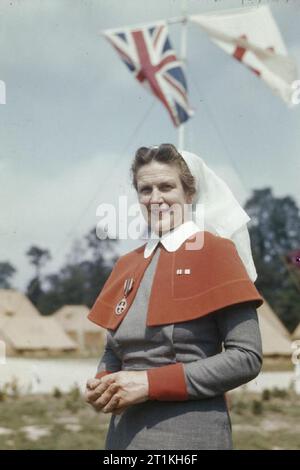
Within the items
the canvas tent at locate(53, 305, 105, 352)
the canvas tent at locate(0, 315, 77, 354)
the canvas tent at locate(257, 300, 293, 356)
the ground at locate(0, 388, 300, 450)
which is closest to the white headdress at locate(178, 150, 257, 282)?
the ground at locate(0, 388, 300, 450)

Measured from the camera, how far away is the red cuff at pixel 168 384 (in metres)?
1.24

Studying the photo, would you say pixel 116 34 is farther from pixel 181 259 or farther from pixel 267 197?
pixel 267 197

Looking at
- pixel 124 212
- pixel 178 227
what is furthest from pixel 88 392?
pixel 124 212

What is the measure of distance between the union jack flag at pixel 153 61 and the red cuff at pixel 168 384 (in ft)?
17.2

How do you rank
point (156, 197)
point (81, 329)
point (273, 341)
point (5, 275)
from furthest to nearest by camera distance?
1. point (81, 329)
2. point (273, 341)
3. point (5, 275)
4. point (156, 197)

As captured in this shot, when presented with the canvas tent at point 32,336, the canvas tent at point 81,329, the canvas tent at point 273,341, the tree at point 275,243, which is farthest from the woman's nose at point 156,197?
the canvas tent at point 81,329

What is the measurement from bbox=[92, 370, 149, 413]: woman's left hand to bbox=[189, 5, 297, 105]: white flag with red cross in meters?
5.12

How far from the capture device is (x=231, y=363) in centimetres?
123

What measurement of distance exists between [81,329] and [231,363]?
13.8 meters

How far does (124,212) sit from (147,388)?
106cm

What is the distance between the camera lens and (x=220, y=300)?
1259 mm

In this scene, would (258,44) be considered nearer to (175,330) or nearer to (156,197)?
(156,197)

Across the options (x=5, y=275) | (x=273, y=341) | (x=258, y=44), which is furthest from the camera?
(x=273, y=341)

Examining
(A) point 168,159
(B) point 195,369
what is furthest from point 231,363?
(A) point 168,159
